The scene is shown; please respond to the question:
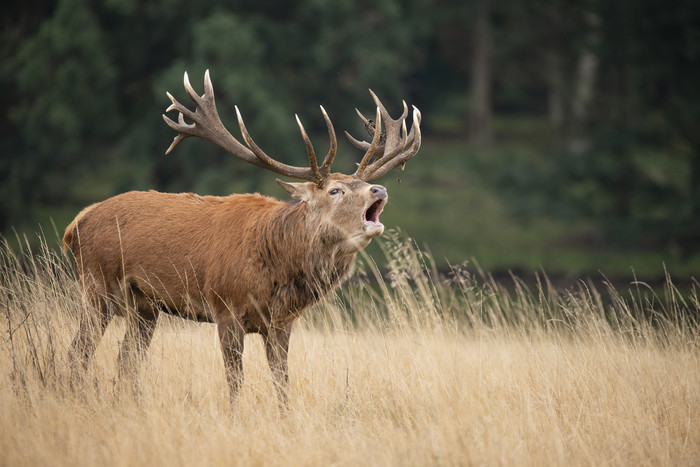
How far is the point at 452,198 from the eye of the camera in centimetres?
2320

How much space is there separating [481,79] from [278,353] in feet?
81.0

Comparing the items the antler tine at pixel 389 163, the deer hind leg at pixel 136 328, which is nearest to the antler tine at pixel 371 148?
the antler tine at pixel 389 163

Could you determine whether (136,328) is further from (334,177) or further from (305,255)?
(334,177)

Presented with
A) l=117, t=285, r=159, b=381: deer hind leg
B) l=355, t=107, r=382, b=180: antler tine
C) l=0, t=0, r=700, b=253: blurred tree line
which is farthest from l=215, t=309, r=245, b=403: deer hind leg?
l=0, t=0, r=700, b=253: blurred tree line

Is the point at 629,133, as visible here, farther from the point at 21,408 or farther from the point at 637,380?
the point at 21,408

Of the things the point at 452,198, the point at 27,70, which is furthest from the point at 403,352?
the point at 452,198

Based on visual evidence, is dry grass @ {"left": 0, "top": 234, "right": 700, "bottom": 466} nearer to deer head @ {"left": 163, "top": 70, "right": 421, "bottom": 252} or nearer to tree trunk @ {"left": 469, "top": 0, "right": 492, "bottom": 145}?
deer head @ {"left": 163, "top": 70, "right": 421, "bottom": 252}

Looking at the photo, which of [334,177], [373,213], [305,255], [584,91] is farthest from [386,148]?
[584,91]

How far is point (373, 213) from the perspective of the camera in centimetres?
518

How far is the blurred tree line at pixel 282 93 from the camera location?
18.4 m

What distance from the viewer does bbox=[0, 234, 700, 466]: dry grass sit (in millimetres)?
3926

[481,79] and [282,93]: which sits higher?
[481,79]

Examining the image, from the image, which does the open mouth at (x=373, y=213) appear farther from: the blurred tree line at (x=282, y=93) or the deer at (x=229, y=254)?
the blurred tree line at (x=282, y=93)

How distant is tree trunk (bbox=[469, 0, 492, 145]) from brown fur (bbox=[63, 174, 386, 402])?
77.0ft
